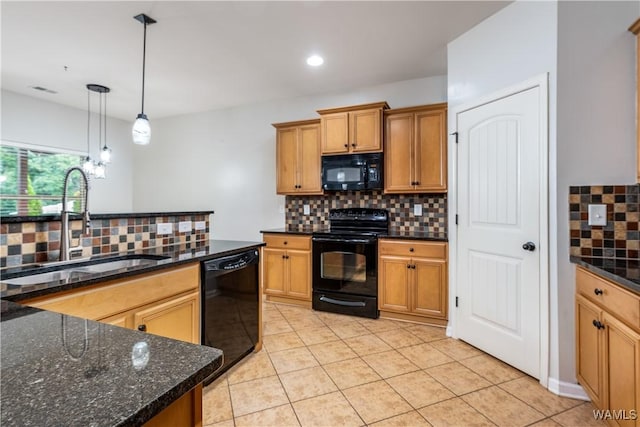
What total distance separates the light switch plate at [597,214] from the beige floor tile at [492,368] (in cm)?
114

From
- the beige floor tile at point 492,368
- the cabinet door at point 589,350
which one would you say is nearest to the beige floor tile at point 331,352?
the beige floor tile at point 492,368

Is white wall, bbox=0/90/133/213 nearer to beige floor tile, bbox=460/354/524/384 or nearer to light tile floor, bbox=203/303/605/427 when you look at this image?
light tile floor, bbox=203/303/605/427

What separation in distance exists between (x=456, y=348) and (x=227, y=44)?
11.0 feet

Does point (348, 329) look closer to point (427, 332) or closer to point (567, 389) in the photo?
point (427, 332)

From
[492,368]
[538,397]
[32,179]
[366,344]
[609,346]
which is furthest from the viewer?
[32,179]

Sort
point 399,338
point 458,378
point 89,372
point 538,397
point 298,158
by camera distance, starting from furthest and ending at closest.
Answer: point 298,158 < point 399,338 < point 458,378 < point 538,397 < point 89,372

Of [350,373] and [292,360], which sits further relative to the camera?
[292,360]

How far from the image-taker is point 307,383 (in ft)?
6.87

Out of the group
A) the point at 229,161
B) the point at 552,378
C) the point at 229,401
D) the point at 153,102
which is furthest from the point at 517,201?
the point at 153,102

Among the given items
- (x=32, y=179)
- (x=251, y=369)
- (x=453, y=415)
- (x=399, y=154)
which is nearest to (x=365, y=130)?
(x=399, y=154)

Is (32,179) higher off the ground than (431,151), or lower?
lower

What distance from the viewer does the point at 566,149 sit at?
1962mm

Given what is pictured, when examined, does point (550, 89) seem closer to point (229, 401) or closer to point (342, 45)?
point (342, 45)

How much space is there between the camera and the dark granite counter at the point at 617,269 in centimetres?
136
